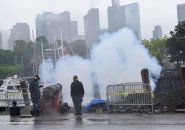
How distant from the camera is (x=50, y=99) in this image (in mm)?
21062

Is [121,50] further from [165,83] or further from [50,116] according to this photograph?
[50,116]

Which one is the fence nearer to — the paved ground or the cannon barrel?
the cannon barrel

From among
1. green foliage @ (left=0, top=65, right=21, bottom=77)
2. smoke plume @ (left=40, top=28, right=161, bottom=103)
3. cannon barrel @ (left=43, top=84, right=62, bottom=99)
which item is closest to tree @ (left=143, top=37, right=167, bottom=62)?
green foliage @ (left=0, top=65, right=21, bottom=77)

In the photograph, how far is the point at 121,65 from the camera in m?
28.3

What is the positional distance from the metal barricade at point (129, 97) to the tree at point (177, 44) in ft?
140

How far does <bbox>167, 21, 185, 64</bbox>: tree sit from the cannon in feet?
141

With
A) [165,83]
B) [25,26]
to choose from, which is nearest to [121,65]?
[165,83]

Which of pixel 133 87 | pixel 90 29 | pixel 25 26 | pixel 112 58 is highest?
pixel 25 26

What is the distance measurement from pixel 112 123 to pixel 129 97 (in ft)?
14.0

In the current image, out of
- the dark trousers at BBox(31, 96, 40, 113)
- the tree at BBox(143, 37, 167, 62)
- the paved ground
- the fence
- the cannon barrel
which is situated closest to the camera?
the paved ground

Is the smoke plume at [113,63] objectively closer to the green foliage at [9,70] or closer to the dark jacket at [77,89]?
the dark jacket at [77,89]

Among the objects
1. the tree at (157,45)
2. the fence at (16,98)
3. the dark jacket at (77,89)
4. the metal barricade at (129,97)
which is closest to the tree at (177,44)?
the tree at (157,45)

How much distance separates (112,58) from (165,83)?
593cm

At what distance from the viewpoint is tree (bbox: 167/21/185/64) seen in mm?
63094
